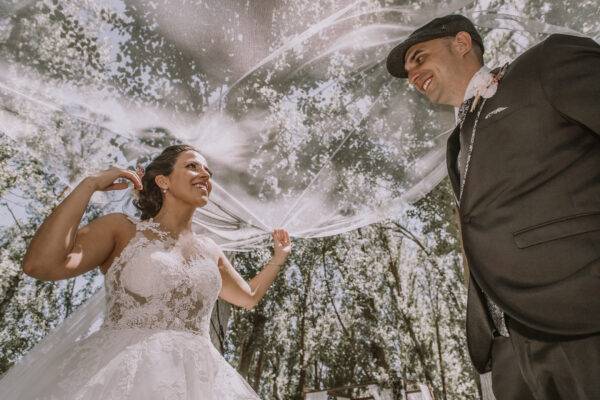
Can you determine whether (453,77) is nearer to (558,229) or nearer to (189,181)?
(558,229)

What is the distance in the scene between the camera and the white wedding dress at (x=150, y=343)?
185cm

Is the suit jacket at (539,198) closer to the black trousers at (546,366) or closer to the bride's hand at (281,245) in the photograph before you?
the black trousers at (546,366)

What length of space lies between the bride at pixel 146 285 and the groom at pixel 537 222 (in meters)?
1.25

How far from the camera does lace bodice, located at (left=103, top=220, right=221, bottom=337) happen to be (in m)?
2.23

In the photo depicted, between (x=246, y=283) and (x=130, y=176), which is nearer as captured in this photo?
(x=130, y=176)

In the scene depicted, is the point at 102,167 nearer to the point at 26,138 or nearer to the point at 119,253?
Result: the point at 26,138

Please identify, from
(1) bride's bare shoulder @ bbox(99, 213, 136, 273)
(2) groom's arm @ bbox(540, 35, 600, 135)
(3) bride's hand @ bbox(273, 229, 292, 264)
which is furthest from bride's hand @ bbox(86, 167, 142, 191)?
(2) groom's arm @ bbox(540, 35, 600, 135)

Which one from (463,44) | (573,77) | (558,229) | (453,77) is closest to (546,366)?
(558,229)

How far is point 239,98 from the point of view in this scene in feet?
8.95

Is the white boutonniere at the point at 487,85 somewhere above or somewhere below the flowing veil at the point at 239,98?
below

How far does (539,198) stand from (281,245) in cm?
204

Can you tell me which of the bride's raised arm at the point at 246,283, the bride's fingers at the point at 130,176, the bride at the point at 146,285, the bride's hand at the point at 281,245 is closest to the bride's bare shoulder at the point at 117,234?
the bride at the point at 146,285

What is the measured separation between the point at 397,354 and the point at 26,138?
15.2m

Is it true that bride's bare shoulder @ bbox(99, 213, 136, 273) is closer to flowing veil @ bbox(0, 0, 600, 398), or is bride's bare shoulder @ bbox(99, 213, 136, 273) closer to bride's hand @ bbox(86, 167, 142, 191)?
bride's hand @ bbox(86, 167, 142, 191)
